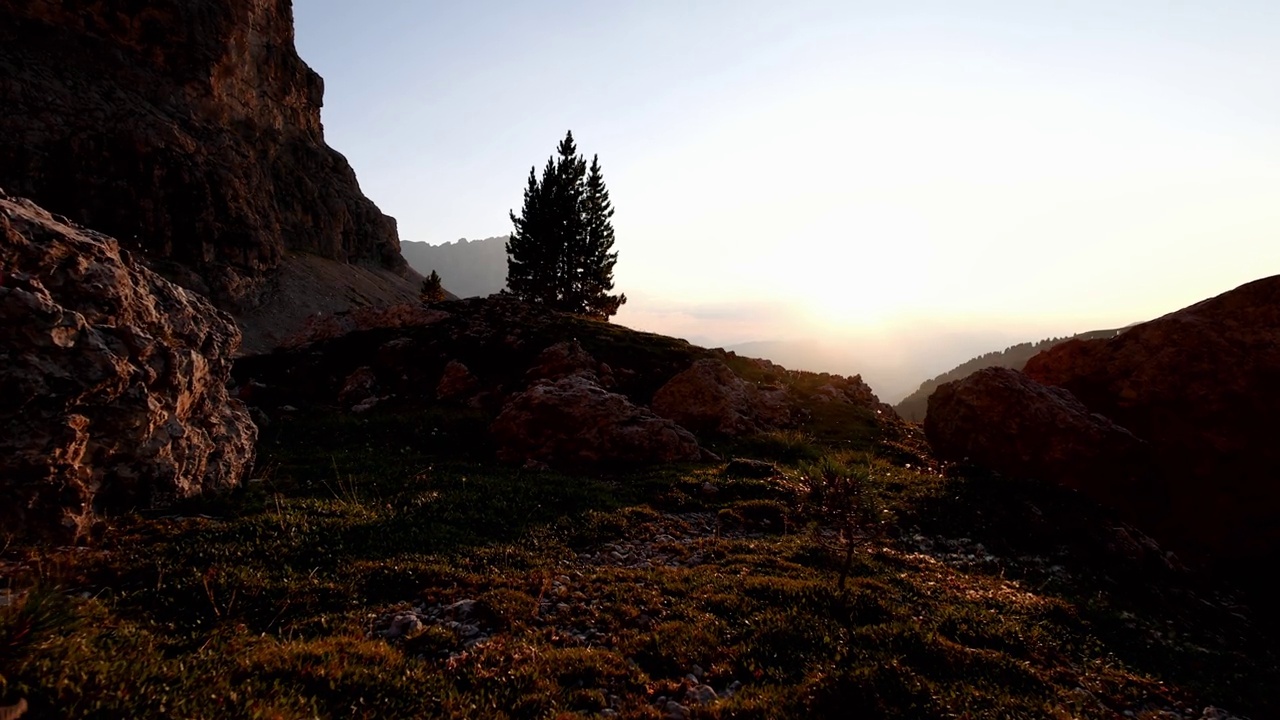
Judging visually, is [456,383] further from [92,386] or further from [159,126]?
[159,126]

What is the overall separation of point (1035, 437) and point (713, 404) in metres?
15.4

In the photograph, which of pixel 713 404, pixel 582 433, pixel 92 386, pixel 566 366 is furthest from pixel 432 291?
pixel 92 386

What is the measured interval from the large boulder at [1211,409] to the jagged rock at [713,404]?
16928mm

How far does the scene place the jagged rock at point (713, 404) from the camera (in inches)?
1203

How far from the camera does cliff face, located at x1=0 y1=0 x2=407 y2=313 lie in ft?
190

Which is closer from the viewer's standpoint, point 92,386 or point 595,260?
point 92,386

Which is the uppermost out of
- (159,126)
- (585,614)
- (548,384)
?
(159,126)

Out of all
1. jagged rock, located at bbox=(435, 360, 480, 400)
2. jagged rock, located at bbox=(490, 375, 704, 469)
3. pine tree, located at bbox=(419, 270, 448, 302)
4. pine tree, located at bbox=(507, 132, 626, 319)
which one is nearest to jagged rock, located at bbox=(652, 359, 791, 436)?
jagged rock, located at bbox=(490, 375, 704, 469)

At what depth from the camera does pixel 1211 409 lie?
25.0m

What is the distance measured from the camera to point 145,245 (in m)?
63.1

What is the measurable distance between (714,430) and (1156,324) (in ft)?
75.5

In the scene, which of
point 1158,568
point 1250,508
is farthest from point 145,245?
point 1250,508

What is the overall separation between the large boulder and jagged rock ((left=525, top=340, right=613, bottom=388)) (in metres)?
26.7

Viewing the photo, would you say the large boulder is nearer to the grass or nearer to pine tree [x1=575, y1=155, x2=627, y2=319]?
the grass
